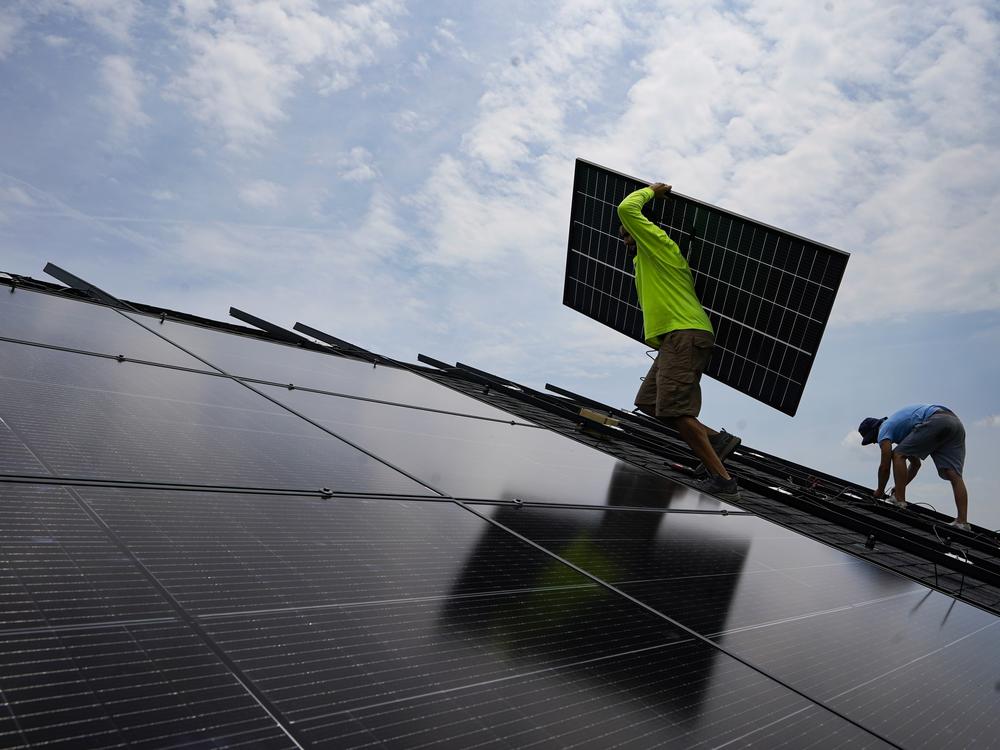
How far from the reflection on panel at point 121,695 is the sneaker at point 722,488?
5.04m

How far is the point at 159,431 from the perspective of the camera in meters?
3.23

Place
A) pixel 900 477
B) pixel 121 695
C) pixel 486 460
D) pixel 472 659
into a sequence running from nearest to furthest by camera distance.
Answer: pixel 121 695 → pixel 472 659 → pixel 486 460 → pixel 900 477

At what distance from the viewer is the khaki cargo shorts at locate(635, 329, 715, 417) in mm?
6023

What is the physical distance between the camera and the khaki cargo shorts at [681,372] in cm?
602

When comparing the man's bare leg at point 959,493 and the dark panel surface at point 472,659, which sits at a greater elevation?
the man's bare leg at point 959,493

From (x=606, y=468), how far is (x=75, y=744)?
499 centimetres

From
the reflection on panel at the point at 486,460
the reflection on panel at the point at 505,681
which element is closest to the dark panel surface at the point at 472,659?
the reflection on panel at the point at 505,681

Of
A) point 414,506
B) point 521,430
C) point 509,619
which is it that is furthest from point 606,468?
point 509,619

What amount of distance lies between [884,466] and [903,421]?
2.13 feet

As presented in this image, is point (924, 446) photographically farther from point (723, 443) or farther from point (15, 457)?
point (15, 457)

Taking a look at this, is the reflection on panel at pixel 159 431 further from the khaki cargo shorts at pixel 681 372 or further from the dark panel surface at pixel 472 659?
the khaki cargo shorts at pixel 681 372

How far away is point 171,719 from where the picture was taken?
1.37 m

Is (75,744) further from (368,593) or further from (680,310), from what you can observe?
(680,310)

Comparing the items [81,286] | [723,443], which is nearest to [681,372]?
[723,443]
